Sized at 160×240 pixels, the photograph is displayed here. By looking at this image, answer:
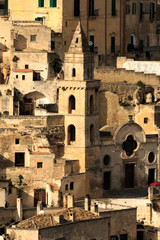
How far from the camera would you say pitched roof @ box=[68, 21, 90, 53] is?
117875 millimetres

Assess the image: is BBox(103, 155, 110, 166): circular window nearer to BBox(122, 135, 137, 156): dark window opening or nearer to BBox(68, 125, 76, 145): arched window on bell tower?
BBox(122, 135, 137, 156): dark window opening

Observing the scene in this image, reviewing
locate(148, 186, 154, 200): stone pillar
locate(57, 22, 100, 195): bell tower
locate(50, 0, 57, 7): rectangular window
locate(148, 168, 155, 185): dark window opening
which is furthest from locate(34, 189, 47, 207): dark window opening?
locate(50, 0, 57, 7): rectangular window

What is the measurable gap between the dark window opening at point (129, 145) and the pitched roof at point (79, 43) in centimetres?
717

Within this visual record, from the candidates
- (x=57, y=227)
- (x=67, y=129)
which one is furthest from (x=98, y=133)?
(x=57, y=227)

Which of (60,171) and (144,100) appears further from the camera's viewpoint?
(144,100)

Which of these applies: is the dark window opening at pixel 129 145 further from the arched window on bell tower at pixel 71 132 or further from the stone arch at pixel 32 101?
the stone arch at pixel 32 101

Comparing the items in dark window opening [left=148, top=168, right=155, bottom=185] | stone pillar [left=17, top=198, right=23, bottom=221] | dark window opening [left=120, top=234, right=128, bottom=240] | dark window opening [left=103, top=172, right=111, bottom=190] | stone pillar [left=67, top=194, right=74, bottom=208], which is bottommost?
dark window opening [left=120, top=234, right=128, bottom=240]

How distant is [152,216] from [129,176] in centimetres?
689

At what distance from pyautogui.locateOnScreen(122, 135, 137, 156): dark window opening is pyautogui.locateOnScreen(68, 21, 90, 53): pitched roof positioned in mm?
7170

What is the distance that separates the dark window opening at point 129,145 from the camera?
4754 inches

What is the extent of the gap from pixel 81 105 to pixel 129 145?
5477 mm

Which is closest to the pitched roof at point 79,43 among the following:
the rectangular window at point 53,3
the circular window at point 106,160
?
the circular window at point 106,160

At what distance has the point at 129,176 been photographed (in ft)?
398

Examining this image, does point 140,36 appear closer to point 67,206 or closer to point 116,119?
point 116,119
